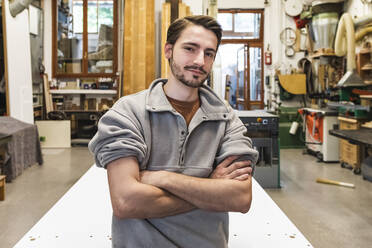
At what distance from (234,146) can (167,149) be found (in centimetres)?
24

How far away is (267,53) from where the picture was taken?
8.35 metres

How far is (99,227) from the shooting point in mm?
1802

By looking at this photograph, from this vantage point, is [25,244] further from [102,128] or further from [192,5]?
[192,5]

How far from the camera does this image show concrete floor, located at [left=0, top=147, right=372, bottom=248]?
325 cm

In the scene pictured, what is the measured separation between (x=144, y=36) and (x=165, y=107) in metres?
2.52

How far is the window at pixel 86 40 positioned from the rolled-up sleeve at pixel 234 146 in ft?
23.7

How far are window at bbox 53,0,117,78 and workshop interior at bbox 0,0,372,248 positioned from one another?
0.07ft

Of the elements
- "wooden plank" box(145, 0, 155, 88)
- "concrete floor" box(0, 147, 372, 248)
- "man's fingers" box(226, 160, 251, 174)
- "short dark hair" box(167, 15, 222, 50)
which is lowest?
"concrete floor" box(0, 147, 372, 248)

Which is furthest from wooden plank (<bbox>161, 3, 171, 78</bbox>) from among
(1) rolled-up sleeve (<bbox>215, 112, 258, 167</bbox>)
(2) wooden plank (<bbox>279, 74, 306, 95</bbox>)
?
(2) wooden plank (<bbox>279, 74, 306, 95</bbox>)

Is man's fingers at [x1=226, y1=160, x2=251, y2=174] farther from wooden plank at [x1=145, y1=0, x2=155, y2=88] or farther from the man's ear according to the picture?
→ wooden plank at [x1=145, y1=0, x2=155, y2=88]

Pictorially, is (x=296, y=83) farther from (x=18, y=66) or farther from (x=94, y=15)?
(x=18, y=66)

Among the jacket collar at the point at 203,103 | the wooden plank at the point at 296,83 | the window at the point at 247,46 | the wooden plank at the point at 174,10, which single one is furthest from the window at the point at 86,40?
the jacket collar at the point at 203,103

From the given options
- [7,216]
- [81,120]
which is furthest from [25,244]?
[81,120]

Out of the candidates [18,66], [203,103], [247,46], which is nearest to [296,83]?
[247,46]
